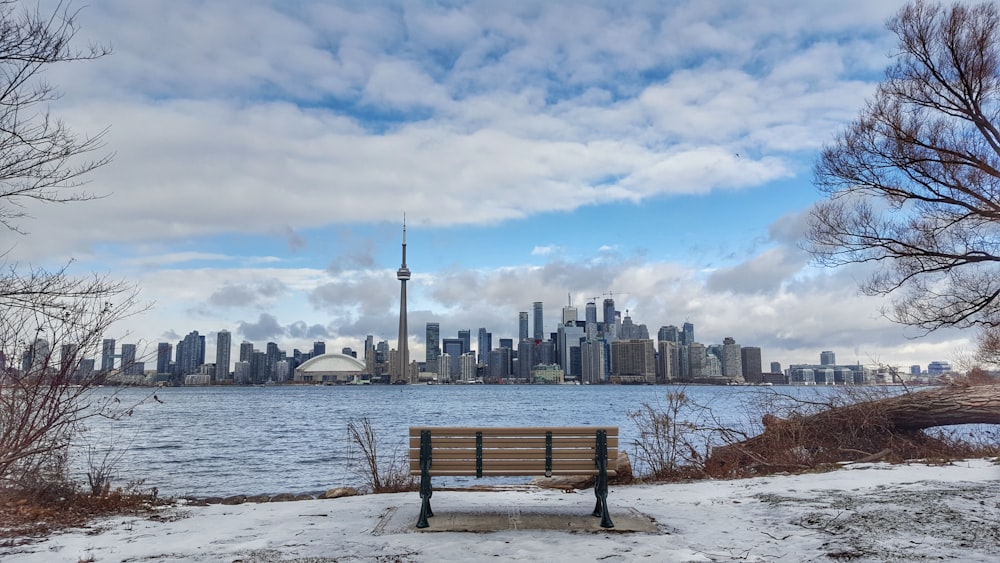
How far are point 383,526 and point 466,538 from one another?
0.97 meters

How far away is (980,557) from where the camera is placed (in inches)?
199

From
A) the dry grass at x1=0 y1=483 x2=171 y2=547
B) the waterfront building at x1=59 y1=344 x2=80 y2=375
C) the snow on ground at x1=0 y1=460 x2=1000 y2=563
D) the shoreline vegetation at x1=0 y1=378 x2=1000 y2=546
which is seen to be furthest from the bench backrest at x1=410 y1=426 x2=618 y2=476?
the waterfront building at x1=59 y1=344 x2=80 y2=375

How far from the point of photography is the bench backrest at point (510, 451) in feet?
22.0

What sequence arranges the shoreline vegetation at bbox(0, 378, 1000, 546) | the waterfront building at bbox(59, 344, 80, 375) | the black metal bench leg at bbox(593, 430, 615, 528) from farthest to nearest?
the shoreline vegetation at bbox(0, 378, 1000, 546)
the waterfront building at bbox(59, 344, 80, 375)
the black metal bench leg at bbox(593, 430, 615, 528)

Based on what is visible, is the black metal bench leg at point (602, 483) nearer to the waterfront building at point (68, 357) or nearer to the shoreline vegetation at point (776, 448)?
the shoreline vegetation at point (776, 448)

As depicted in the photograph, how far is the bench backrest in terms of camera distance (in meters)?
6.71

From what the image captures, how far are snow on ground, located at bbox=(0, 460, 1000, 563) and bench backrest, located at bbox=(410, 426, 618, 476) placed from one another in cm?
48

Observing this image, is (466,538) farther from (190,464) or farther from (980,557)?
(190,464)

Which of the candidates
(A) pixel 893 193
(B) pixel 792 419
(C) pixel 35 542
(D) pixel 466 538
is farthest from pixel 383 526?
(A) pixel 893 193

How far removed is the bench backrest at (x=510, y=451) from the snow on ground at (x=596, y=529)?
0.48m

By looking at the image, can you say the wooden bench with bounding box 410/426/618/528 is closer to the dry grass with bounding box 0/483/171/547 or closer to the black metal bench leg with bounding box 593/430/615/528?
the black metal bench leg with bounding box 593/430/615/528

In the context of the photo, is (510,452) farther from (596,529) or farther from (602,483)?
(596,529)

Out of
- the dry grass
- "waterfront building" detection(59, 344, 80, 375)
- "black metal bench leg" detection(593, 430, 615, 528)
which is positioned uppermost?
"waterfront building" detection(59, 344, 80, 375)

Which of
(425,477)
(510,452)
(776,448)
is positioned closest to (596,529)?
(510,452)
